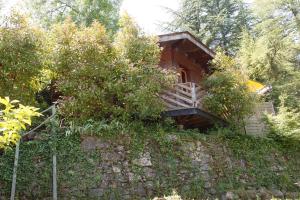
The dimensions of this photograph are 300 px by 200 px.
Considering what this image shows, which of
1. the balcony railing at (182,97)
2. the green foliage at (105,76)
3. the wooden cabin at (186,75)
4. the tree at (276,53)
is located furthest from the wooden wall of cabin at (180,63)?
the tree at (276,53)

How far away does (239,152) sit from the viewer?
12773mm

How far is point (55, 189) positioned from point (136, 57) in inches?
190

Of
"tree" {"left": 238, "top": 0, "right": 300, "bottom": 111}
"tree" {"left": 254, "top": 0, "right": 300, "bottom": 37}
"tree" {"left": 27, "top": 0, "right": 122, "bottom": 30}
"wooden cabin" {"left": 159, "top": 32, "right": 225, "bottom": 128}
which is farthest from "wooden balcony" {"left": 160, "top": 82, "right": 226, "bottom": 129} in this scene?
"tree" {"left": 27, "top": 0, "right": 122, "bottom": 30}

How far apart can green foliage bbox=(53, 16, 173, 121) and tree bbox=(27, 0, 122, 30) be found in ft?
41.7

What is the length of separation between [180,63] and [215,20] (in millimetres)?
14677

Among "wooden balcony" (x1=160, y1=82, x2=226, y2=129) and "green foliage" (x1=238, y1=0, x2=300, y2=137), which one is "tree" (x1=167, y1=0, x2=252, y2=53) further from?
"wooden balcony" (x1=160, y1=82, x2=226, y2=129)

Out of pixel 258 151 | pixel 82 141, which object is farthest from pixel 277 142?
pixel 82 141

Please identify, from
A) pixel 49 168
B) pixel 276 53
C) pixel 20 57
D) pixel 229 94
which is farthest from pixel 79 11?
pixel 49 168

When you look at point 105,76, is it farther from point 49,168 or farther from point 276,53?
point 276,53

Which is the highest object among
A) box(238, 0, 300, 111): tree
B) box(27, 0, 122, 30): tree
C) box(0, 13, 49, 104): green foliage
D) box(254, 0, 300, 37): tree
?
box(27, 0, 122, 30): tree

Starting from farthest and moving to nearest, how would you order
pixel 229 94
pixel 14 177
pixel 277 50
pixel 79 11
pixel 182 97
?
pixel 79 11, pixel 277 50, pixel 229 94, pixel 182 97, pixel 14 177

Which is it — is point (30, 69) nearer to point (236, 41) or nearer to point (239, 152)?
point (239, 152)

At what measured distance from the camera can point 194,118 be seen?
1304 centimetres

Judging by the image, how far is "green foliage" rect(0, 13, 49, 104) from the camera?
10.7 m
